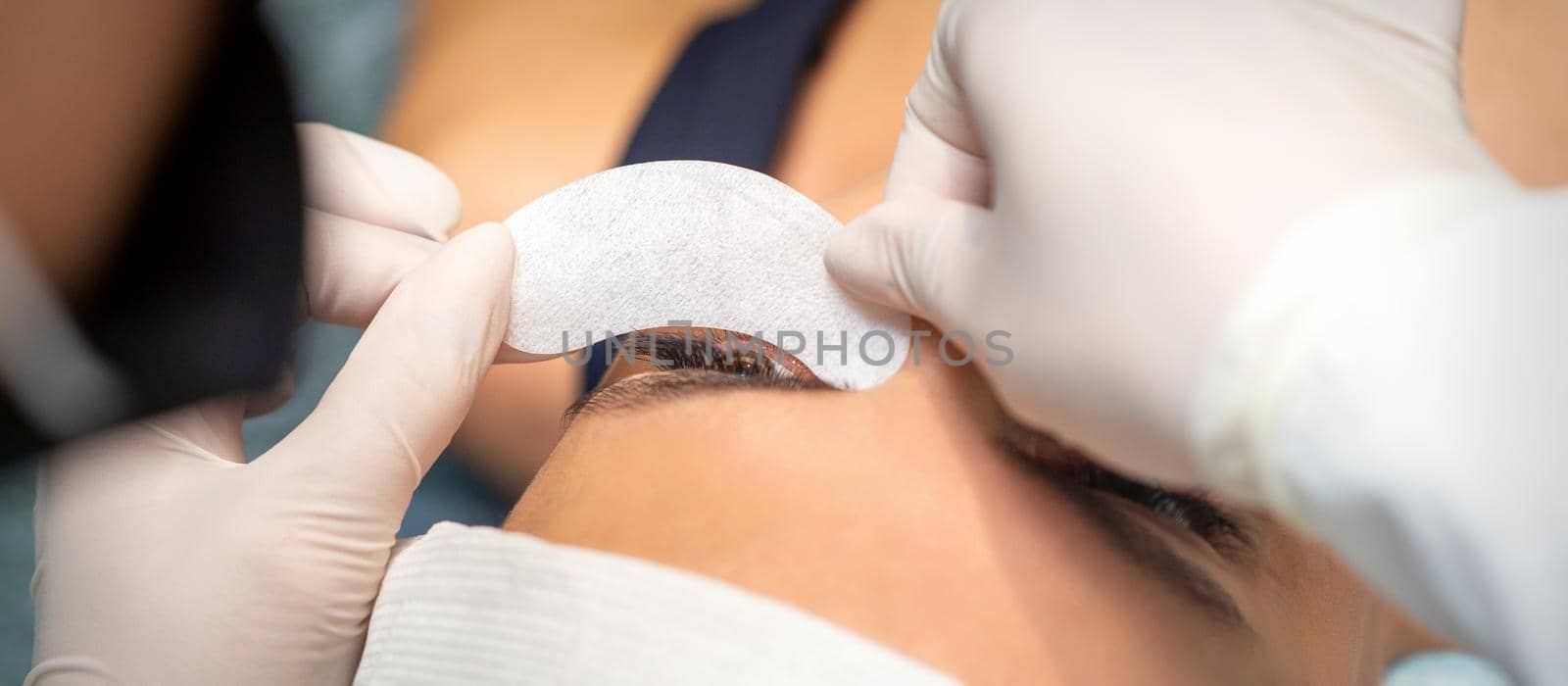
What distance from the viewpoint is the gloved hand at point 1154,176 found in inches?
17.9

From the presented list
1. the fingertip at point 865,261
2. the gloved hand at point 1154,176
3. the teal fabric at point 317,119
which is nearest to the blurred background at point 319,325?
the teal fabric at point 317,119

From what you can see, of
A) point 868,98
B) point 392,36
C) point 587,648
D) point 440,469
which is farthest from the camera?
point 392,36

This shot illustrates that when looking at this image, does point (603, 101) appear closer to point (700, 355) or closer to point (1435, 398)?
point (700, 355)

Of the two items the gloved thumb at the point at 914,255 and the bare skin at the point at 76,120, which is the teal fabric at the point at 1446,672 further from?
the bare skin at the point at 76,120

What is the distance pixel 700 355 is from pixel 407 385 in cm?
24

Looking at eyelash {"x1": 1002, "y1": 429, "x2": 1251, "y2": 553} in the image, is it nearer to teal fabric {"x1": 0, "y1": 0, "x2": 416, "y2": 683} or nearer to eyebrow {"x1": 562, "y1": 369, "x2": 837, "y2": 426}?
eyebrow {"x1": 562, "y1": 369, "x2": 837, "y2": 426}

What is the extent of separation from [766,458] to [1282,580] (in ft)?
A: 1.31

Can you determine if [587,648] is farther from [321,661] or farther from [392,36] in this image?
[392,36]

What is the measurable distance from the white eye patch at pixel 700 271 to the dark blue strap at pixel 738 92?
18 cm

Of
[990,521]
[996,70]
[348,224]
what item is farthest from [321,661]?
[996,70]

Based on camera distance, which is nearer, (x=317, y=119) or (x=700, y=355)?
(x=700, y=355)

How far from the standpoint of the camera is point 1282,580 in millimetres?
665

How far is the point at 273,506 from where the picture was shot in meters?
0.66

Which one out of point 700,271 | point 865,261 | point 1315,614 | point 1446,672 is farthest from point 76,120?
point 1446,672
